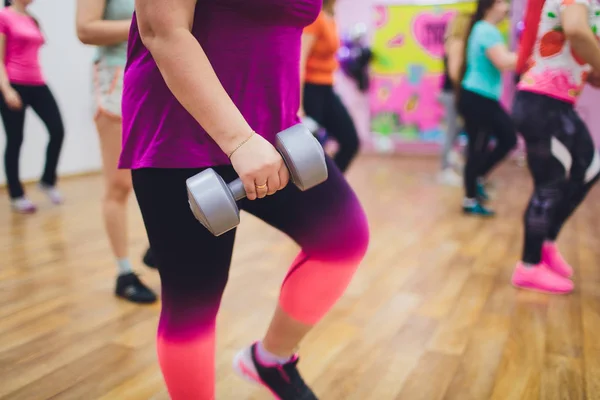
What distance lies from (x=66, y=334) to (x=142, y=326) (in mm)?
219

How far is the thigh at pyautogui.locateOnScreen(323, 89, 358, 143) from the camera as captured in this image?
2.50 metres

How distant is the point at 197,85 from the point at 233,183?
0.14 m

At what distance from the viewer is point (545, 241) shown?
1.93 meters

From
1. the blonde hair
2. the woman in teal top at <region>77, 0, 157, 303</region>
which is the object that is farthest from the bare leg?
the blonde hair

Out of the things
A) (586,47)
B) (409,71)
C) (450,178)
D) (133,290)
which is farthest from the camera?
(409,71)

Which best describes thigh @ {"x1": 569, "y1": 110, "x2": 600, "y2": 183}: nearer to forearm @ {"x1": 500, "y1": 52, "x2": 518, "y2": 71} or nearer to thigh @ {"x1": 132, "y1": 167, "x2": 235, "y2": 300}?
forearm @ {"x1": 500, "y1": 52, "x2": 518, "y2": 71}

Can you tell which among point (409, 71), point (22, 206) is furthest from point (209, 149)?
point (409, 71)

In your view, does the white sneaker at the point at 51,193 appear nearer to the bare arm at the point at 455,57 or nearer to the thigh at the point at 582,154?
the bare arm at the point at 455,57

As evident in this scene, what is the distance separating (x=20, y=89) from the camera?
2980 millimetres

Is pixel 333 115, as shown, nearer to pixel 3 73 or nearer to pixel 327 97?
pixel 327 97

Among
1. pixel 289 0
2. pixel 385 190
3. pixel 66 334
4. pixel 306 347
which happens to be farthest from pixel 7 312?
pixel 385 190

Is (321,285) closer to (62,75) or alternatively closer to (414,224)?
(414,224)

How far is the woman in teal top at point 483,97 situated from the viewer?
101 inches

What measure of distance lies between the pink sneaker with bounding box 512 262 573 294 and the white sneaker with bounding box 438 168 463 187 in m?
2.16
